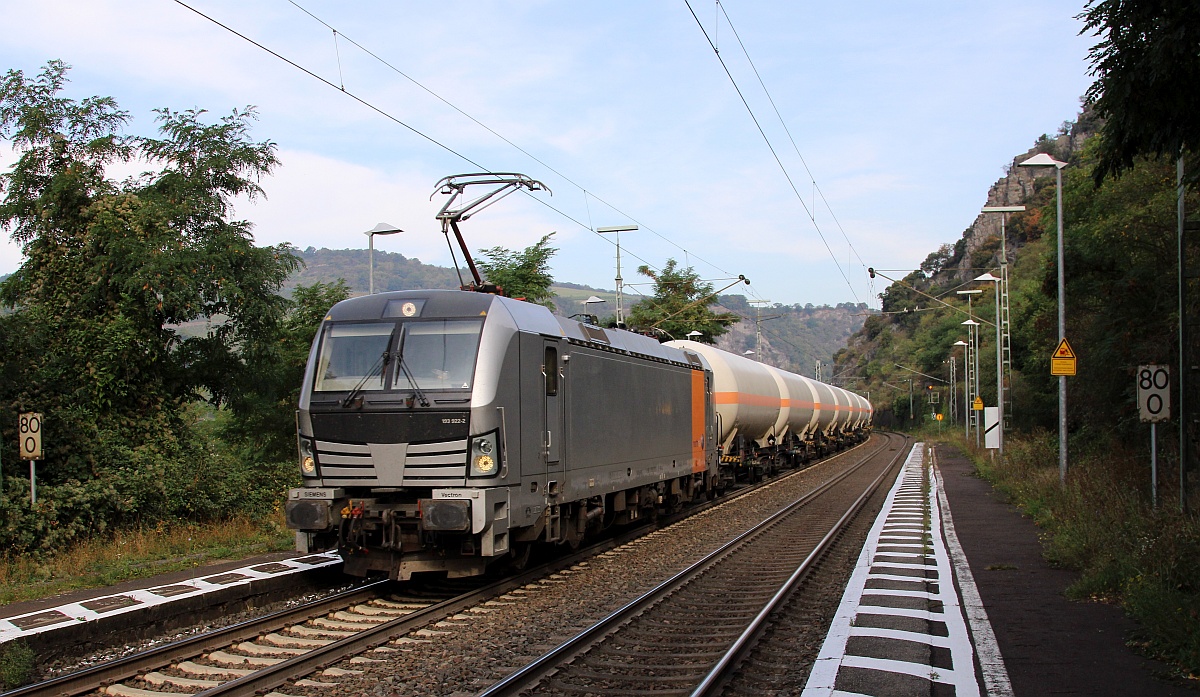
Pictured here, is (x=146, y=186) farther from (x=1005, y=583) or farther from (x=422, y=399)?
(x=1005, y=583)

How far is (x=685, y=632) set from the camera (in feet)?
28.7

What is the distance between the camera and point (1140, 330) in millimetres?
19875

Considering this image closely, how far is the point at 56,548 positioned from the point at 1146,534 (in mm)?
13649

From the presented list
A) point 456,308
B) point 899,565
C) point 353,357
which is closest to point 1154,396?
point 899,565

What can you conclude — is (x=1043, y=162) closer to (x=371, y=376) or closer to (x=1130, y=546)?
(x=1130, y=546)

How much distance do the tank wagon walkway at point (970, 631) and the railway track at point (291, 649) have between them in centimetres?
A: 357

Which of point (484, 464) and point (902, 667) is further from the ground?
point (484, 464)

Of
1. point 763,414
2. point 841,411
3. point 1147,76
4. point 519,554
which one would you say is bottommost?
point 519,554

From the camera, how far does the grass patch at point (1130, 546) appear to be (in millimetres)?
7531

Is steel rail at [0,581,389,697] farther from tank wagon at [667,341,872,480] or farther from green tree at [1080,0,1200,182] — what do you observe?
tank wagon at [667,341,872,480]

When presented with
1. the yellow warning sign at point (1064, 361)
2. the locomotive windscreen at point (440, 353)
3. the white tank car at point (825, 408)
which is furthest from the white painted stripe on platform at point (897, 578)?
the white tank car at point (825, 408)

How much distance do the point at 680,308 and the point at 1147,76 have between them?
42656 mm

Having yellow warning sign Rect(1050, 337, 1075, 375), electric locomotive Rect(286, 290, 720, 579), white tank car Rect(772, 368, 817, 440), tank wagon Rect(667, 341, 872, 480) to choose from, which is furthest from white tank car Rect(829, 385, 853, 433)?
electric locomotive Rect(286, 290, 720, 579)

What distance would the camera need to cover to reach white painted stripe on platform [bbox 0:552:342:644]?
7742 mm
